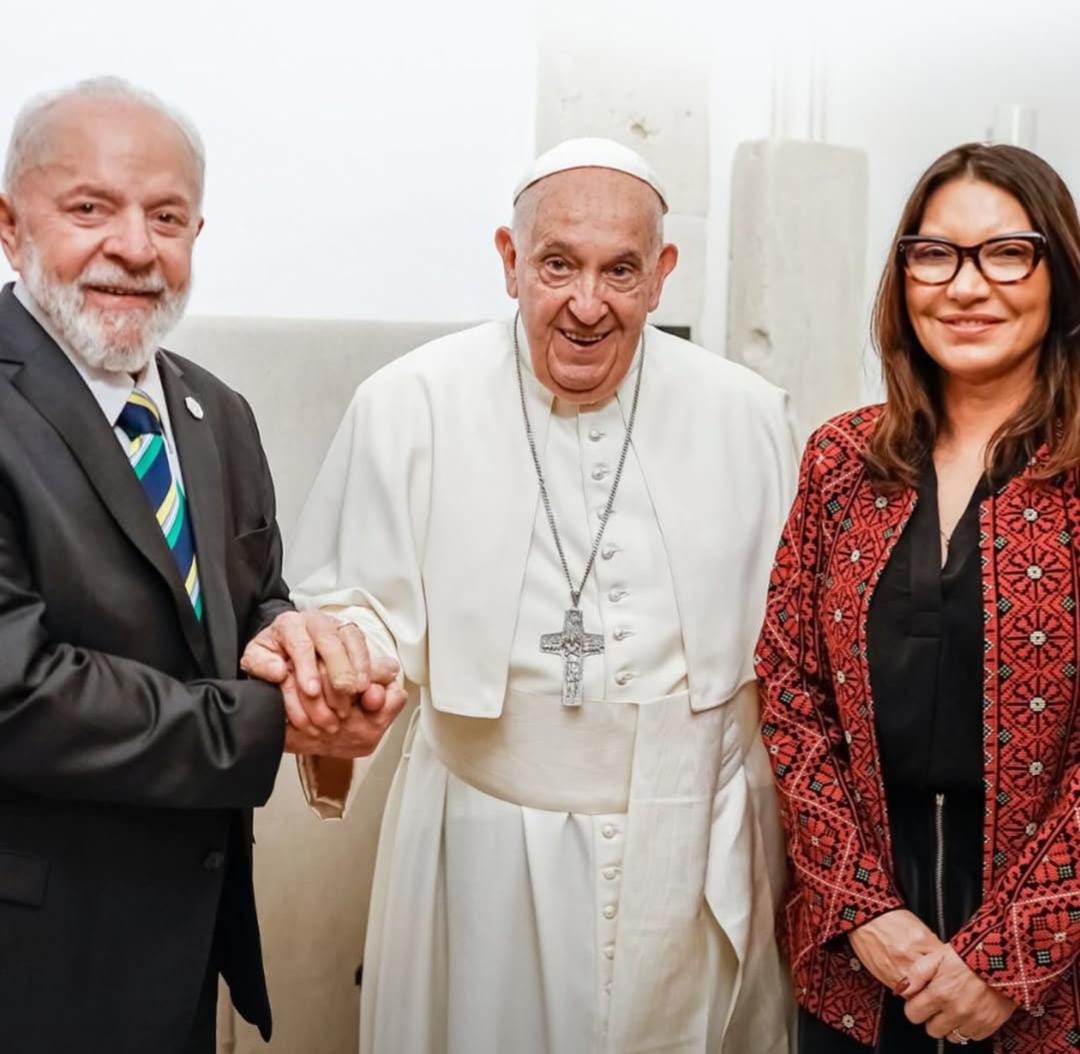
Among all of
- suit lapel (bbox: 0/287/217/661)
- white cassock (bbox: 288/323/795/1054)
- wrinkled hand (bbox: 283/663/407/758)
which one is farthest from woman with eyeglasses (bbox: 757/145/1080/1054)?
suit lapel (bbox: 0/287/217/661)

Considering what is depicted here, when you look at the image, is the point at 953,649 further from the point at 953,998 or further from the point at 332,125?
the point at 332,125

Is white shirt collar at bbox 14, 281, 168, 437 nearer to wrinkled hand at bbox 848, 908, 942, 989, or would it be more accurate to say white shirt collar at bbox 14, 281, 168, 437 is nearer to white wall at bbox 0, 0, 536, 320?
white wall at bbox 0, 0, 536, 320

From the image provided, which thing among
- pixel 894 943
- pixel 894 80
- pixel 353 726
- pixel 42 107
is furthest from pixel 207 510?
pixel 894 80

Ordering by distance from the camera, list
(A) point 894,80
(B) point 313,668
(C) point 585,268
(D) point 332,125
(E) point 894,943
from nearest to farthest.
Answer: (B) point 313,668, (E) point 894,943, (C) point 585,268, (D) point 332,125, (A) point 894,80

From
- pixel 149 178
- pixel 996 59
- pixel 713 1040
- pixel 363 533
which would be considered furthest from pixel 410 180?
pixel 996 59

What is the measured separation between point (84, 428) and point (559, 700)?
3.42 ft

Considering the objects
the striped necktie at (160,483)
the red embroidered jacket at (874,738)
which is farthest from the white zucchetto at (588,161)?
the striped necktie at (160,483)

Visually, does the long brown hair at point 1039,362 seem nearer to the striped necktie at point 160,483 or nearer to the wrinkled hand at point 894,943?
the wrinkled hand at point 894,943

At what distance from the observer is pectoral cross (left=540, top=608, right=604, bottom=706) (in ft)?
8.97

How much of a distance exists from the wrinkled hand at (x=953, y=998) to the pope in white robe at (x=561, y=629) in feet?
1.78

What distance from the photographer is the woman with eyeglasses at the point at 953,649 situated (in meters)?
2.25

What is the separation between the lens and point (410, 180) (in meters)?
3.58

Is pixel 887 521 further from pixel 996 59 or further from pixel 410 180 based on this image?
pixel 996 59

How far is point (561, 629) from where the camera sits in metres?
2.77
